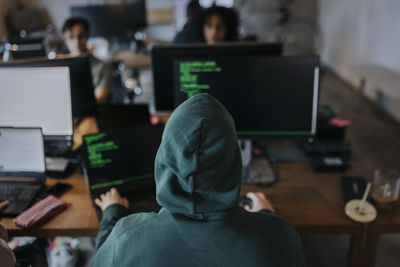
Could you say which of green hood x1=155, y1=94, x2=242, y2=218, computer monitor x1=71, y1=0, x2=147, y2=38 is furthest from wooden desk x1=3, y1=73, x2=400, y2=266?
computer monitor x1=71, y1=0, x2=147, y2=38

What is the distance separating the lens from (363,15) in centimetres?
489

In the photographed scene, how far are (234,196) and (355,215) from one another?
0.70 meters

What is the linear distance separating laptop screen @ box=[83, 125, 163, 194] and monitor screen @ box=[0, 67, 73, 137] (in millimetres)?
326

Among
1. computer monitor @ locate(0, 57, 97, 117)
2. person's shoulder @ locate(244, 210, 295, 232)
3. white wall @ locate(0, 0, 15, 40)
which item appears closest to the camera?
person's shoulder @ locate(244, 210, 295, 232)

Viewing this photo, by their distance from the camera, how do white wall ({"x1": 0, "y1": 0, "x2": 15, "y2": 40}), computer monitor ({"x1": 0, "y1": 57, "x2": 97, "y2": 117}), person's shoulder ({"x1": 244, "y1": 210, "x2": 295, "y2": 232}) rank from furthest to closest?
white wall ({"x1": 0, "y1": 0, "x2": 15, "y2": 40}) < computer monitor ({"x1": 0, "y1": 57, "x2": 97, "y2": 117}) < person's shoulder ({"x1": 244, "y1": 210, "x2": 295, "y2": 232})

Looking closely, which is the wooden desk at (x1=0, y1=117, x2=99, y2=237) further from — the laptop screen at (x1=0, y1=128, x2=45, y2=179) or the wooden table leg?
the wooden table leg

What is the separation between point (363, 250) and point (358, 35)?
4.50 meters

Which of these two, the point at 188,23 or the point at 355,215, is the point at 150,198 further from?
the point at 188,23

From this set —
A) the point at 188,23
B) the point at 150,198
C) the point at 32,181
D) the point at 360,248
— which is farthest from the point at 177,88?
the point at 188,23

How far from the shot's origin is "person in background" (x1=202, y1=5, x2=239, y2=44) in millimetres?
2512

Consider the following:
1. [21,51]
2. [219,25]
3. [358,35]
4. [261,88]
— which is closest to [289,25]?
[358,35]

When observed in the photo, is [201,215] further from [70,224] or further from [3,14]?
[3,14]

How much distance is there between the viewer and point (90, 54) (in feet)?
8.48

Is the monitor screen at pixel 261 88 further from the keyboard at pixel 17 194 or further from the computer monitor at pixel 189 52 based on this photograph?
the keyboard at pixel 17 194
